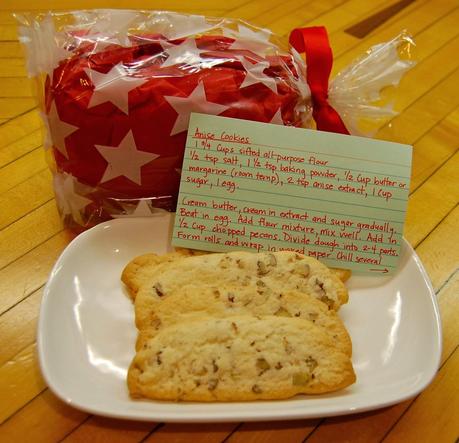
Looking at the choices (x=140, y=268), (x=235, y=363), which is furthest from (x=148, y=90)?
(x=235, y=363)

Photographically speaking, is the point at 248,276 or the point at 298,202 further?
the point at 298,202

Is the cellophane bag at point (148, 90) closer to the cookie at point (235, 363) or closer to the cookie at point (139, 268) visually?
the cookie at point (139, 268)

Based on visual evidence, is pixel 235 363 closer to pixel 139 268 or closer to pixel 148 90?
pixel 139 268

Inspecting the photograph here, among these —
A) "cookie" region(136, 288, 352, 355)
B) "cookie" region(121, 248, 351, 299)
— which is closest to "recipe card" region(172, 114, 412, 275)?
"cookie" region(121, 248, 351, 299)

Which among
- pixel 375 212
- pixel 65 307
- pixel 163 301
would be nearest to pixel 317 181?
pixel 375 212

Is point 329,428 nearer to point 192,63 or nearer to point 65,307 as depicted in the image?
point 65,307

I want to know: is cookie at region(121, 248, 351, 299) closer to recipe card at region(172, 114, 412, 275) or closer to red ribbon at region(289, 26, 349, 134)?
recipe card at region(172, 114, 412, 275)

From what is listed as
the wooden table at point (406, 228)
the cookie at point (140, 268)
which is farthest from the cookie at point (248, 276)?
the wooden table at point (406, 228)
